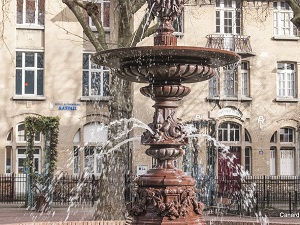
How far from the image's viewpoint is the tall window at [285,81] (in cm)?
3628

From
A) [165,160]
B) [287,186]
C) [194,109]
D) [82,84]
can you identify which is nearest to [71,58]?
[82,84]

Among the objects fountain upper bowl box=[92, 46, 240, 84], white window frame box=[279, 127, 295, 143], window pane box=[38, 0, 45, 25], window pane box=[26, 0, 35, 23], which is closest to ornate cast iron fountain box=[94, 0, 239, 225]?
fountain upper bowl box=[92, 46, 240, 84]

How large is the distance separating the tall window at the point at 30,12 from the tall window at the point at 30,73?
66.5 inches

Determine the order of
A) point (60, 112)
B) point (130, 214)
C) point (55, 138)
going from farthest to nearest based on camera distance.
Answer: point (60, 112) → point (55, 138) → point (130, 214)

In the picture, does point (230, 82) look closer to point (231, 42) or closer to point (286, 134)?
point (231, 42)

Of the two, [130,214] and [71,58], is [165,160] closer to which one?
[130,214]

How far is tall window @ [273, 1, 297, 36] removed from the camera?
120 feet

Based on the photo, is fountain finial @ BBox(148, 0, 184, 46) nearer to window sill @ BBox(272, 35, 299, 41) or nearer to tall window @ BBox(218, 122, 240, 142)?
tall window @ BBox(218, 122, 240, 142)

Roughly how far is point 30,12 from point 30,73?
320 cm

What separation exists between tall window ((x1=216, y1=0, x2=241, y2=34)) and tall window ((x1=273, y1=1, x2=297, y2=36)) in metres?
2.17

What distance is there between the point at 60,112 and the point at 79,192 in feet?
17.4

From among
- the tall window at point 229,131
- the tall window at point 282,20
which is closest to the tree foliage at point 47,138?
the tall window at point 229,131

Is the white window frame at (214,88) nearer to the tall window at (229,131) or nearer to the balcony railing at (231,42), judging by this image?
the tall window at (229,131)

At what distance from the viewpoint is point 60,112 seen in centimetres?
3406
